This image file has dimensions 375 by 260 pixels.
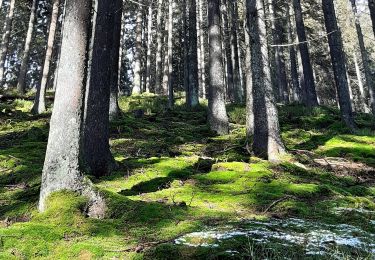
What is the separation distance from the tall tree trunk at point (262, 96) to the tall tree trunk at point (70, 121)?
5.31m

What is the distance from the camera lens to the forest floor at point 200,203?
11.6 feet

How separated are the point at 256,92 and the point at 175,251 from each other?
21.0ft

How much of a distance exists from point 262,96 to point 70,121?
5646 mm

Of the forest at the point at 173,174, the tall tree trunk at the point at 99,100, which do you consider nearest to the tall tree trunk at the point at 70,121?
the forest at the point at 173,174

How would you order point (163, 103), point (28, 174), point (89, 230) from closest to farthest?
point (89, 230) < point (28, 174) < point (163, 103)

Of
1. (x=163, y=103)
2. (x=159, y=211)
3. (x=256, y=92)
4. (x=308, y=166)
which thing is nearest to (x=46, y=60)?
(x=163, y=103)

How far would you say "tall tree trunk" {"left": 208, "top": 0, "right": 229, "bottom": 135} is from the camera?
13.2 meters

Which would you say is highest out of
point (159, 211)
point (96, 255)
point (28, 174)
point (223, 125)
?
point (223, 125)

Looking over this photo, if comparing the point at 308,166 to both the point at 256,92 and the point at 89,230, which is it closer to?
the point at 256,92

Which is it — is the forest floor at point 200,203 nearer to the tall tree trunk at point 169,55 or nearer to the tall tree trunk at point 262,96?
the tall tree trunk at point 262,96

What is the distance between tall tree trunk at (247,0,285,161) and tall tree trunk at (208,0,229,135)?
396 cm

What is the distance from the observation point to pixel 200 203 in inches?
219

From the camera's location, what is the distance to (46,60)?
52.9ft

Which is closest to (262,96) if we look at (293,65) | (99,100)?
(99,100)
